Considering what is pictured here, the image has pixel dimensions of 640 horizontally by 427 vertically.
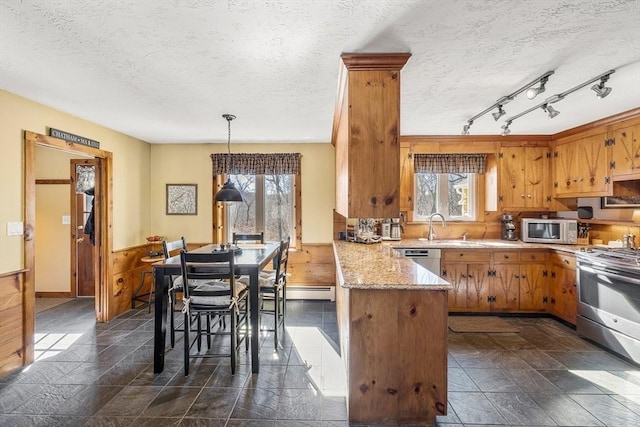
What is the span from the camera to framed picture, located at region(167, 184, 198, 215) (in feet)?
15.2

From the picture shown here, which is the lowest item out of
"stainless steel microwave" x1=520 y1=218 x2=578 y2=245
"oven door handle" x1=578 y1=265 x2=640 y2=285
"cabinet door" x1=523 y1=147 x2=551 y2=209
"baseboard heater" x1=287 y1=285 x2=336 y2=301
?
"baseboard heater" x1=287 y1=285 x2=336 y2=301

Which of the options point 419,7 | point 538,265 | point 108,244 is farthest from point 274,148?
point 538,265

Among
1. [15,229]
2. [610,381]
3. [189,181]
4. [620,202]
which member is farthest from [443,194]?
[15,229]

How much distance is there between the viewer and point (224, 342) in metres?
3.10

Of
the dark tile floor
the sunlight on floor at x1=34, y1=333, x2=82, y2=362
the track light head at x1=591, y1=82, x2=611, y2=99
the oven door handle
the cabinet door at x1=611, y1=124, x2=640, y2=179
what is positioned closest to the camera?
the dark tile floor

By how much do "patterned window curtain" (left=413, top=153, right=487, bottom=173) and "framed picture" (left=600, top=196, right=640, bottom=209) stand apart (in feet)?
4.54

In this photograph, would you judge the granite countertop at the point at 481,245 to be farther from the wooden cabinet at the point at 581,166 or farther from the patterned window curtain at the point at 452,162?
the patterned window curtain at the point at 452,162

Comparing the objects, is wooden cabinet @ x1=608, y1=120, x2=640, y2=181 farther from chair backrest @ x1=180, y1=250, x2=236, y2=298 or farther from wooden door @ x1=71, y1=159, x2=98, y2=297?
wooden door @ x1=71, y1=159, x2=98, y2=297

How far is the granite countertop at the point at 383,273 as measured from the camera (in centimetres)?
180

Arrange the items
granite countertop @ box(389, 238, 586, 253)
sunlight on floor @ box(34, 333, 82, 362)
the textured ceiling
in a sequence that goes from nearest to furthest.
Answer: the textured ceiling, sunlight on floor @ box(34, 333, 82, 362), granite countertop @ box(389, 238, 586, 253)

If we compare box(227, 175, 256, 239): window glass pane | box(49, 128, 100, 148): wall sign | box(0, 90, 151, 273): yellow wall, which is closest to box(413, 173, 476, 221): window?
box(227, 175, 256, 239): window glass pane

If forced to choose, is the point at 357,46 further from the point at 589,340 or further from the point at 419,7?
the point at 589,340

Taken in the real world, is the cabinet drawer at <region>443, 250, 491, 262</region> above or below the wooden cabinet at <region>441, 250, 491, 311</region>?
above

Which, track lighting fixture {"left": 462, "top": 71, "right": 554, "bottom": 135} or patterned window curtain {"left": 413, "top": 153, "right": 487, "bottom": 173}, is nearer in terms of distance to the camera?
track lighting fixture {"left": 462, "top": 71, "right": 554, "bottom": 135}
